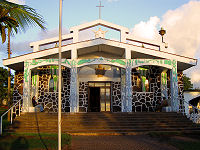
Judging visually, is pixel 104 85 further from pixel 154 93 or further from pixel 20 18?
pixel 20 18

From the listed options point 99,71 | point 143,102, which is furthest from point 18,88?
point 143,102

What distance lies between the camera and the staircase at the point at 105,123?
458 inches

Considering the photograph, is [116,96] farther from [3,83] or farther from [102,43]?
[3,83]

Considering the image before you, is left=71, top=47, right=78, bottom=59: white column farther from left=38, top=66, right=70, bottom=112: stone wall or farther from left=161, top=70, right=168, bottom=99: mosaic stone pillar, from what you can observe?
left=161, top=70, right=168, bottom=99: mosaic stone pillar

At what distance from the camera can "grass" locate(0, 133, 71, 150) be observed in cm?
794

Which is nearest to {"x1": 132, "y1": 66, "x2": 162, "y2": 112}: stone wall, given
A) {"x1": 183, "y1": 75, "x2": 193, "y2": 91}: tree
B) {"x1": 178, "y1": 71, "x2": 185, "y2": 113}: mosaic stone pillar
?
{"x1": 178, "y1": 71, "x2": 185, "y2": 113}: mosaic stone pillar

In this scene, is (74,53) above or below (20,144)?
above

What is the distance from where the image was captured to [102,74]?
56.6 feet

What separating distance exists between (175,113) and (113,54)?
21.5 ft

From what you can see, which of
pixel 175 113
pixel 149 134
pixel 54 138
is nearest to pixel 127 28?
pixel 175 113

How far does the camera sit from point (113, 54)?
17.7 meters

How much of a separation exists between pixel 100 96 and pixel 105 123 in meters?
5.20

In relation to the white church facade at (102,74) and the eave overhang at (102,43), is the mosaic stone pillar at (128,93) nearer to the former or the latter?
the white church facade at (102,74)

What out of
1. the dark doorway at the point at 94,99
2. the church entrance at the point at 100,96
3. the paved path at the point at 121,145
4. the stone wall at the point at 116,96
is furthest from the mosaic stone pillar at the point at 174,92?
the paved path at the point at 121,145
